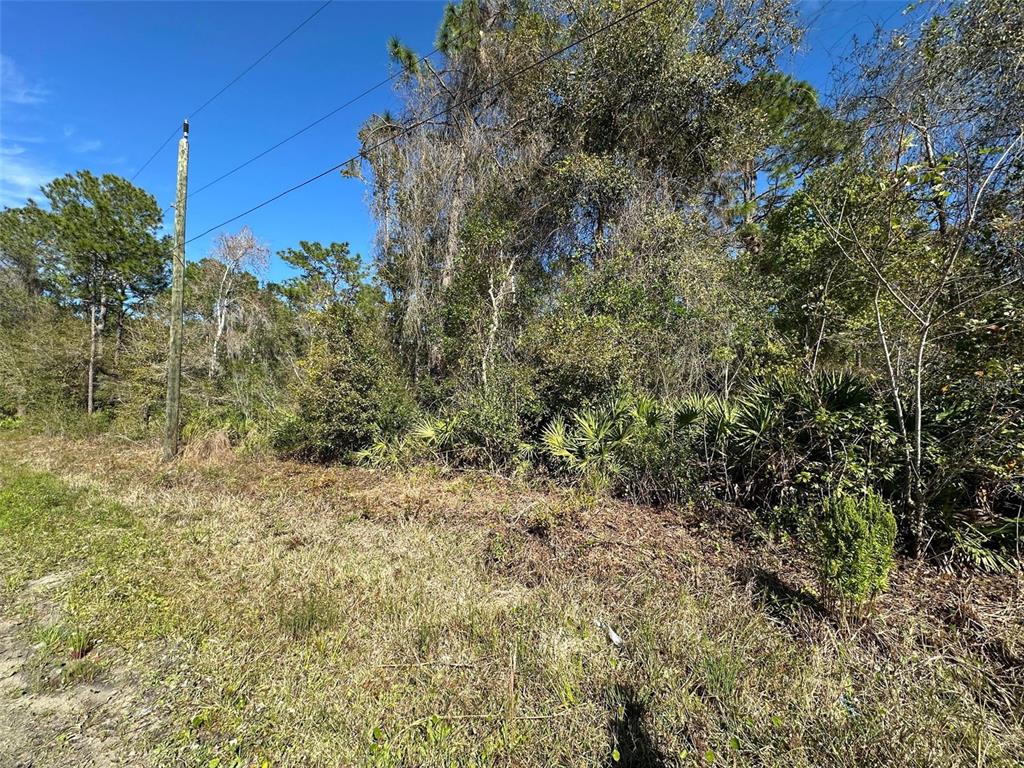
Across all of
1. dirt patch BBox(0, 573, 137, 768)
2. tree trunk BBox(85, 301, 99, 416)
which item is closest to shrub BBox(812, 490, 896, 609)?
dirt patch BBox(0, 573, 137, 768)

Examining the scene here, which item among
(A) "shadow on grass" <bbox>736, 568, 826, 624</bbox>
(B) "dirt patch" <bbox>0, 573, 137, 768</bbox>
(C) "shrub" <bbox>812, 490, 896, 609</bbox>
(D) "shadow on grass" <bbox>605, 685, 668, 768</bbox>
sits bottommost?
(D) "shadow on grass" <bbox>605, 685, 668, 768</bbox>

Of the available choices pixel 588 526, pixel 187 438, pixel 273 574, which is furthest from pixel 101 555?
pixel 187 438

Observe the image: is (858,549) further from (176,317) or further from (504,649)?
(176,317)

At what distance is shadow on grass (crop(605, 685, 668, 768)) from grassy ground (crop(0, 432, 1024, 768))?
11 millimetres

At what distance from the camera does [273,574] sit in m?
3.90

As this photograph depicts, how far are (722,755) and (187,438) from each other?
12.8 metres

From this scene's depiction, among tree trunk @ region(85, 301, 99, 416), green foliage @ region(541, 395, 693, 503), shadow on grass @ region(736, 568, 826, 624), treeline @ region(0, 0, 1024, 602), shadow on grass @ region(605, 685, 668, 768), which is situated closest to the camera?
shadow on grass @ region(605, 685, 668, 768)

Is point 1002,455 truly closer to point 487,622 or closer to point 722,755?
point 722,755

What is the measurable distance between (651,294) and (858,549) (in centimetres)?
715

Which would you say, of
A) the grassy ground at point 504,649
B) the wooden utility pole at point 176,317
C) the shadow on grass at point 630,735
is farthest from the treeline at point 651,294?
the shadow on grass at point 630,735

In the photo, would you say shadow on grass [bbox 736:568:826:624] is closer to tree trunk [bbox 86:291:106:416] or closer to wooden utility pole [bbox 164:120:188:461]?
wooden utility pole [bbox 164:120:188:461]

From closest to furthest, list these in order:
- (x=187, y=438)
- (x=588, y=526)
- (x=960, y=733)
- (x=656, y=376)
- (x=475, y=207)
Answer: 1. (x=960, y=733)
2. (x=588, y=526)
3. (x=656, y=376)
4. (x=187, y=438)
5. (x=475, y=207)

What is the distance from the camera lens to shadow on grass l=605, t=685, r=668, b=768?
2.06m

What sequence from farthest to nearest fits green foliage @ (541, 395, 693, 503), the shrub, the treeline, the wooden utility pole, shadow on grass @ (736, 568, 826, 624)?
the wooden utility pole → green foliage @ (541, 395, 693, 503) → the treeline → shadow on grass @ (736, 568, 826, 624) → the shrub
